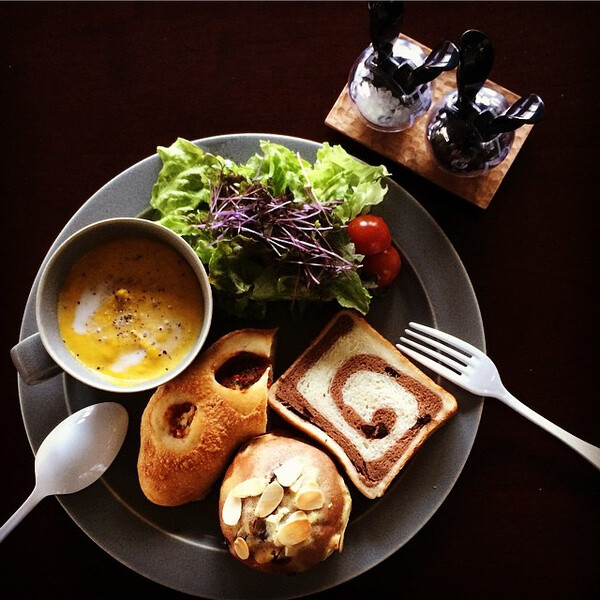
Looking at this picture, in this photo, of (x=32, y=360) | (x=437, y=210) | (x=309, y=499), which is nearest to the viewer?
(x=32, y=360)

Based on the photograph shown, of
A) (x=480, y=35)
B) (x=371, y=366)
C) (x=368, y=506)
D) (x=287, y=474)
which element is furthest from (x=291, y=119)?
(x=368, y=506)

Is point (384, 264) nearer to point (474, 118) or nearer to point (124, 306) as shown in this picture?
point (474, 118)

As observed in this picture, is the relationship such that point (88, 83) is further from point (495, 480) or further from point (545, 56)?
point (495, 480)

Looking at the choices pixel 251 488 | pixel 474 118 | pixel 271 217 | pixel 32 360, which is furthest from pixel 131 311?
pixel 474 118

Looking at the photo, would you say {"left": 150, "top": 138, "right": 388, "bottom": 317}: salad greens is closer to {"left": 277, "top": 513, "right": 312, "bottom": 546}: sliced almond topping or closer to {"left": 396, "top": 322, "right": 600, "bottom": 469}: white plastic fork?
{"left": 396, "top": 322, "right": 600, "bottom": 469}: white plastic fork

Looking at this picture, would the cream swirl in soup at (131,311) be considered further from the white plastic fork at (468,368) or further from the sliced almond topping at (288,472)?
the white plastic fork at (468,368)

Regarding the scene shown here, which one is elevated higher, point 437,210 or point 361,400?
point 437,210
